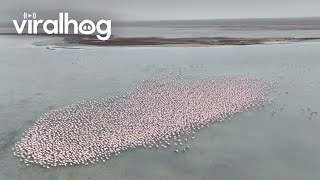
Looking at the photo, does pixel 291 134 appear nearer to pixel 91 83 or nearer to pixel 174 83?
pixel 174 83

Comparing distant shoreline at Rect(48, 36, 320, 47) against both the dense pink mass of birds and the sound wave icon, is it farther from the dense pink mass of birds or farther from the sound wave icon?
the dense pink mass of birds

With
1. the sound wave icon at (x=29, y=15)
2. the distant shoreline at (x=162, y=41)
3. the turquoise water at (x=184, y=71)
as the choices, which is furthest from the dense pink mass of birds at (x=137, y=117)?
the sound wave icon at (x=29, y=15)

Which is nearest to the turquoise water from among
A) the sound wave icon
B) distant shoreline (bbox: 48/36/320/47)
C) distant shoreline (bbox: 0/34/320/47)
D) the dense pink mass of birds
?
the dense pink mass of birds

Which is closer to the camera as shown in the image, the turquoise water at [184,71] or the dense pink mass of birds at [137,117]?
the turquoise water at [184,71]

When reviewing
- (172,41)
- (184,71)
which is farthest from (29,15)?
(184,71)

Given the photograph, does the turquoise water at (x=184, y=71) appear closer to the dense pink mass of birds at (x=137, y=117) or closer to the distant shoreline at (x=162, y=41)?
the dense pink mass of birds at (x=137, y=117)
